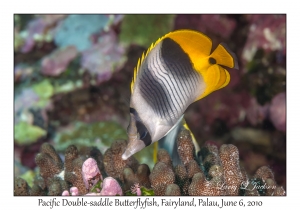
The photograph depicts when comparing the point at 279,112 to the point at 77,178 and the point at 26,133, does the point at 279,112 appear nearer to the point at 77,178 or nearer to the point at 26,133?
the point at 77,178

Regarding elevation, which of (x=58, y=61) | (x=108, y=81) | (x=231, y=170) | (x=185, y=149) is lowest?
(x=231, y=170)

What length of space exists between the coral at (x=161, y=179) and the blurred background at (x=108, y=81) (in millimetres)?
2247

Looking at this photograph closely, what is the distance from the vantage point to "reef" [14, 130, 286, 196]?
188 centimetres

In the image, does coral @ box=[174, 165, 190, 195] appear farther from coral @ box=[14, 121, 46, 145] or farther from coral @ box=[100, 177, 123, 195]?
coral @ box=[14, 121, 46, 145]

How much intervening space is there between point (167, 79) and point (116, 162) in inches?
33.7

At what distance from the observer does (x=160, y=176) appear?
1939 mm

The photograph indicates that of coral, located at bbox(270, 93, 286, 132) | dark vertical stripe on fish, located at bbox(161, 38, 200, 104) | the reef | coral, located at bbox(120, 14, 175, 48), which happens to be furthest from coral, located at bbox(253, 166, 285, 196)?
coral, located at bbox(120, 14, 175, 48)

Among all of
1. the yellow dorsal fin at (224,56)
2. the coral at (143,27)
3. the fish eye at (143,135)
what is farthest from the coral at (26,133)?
the yellow dorsal fin at (224,56)

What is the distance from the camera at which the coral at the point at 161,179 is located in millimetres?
1934

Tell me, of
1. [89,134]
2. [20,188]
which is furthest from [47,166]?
[89,134]

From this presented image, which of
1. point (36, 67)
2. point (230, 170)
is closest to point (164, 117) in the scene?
point (230, 170)

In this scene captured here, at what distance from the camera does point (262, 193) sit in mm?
2119

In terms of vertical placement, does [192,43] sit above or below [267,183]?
above
